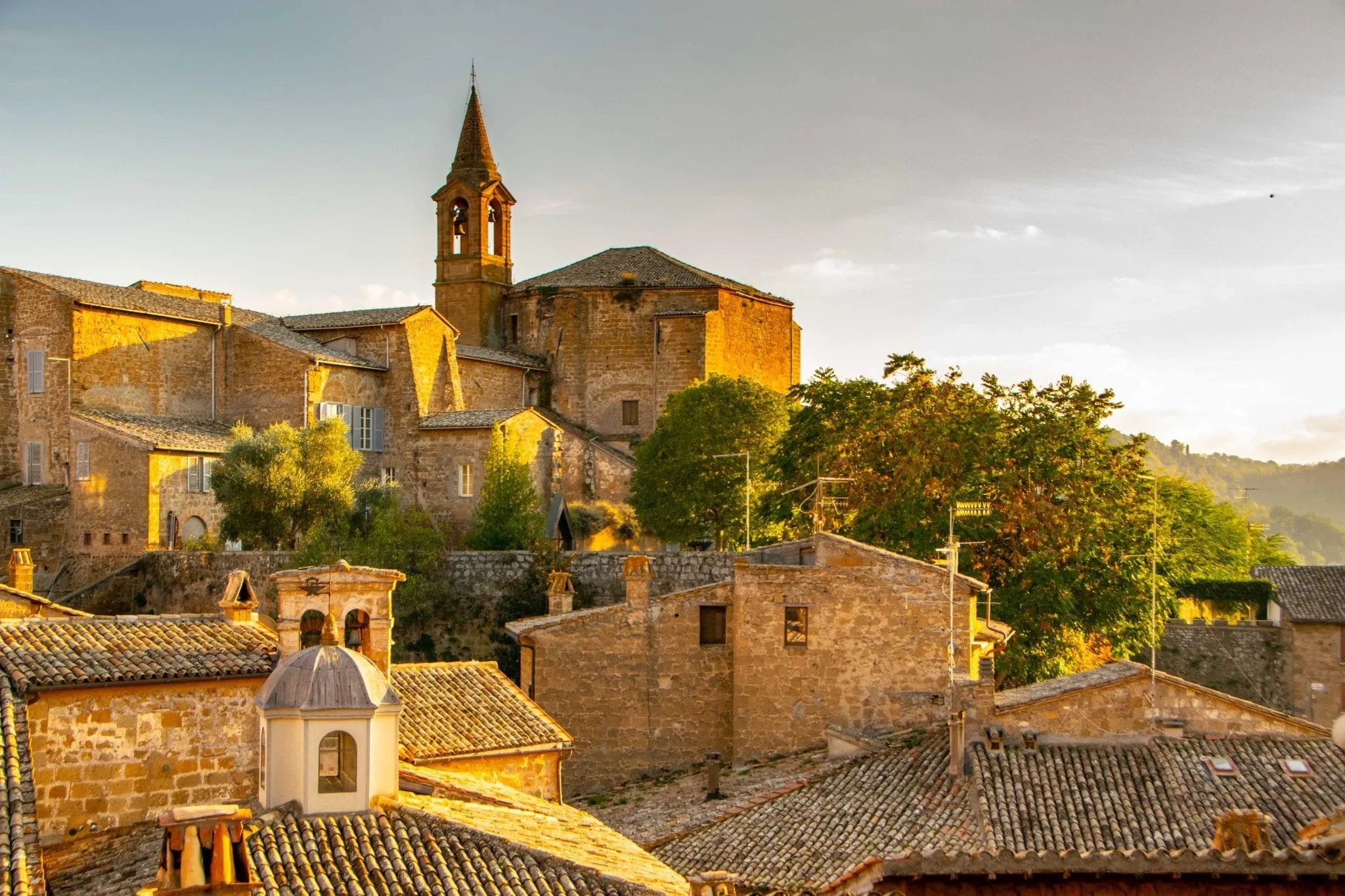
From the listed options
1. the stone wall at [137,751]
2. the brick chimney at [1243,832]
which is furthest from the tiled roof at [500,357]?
the brick chimney at [1243,832]

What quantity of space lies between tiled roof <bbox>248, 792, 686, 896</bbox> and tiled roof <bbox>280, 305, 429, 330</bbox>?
33.7 meters

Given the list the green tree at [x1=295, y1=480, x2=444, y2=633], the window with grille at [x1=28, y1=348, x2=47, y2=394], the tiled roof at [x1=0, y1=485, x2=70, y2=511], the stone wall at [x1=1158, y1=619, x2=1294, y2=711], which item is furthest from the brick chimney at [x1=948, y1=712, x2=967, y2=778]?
the window with grille at [x1=28, y1=348, x2=47, y2=394]

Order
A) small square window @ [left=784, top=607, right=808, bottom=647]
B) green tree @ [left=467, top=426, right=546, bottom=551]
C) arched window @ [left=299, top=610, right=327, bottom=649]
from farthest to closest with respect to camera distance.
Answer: green tree @ [left=467, top=426, right=546, bottom=551] < small square window @ [left=784, top=607, right=808, bottom=647] < arched window @ [left=299, top=610, right=327, bottom=649]

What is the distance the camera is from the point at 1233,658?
4359cm

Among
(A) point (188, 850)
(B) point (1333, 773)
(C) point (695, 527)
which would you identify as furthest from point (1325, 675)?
(A) point (188, 850)

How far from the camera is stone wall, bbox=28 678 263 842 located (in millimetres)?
15883

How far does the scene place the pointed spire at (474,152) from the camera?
192 feet

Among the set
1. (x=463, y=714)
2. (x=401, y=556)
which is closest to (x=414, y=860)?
(x=463, y=714)

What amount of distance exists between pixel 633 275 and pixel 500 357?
251 inches

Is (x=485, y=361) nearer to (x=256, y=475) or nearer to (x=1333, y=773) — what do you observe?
(x=256, y=475)

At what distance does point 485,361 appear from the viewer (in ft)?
176

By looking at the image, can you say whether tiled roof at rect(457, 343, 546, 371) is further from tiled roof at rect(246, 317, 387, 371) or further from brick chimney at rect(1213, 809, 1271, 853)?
brick chimney at rect(1213, 809, 1271, 853)

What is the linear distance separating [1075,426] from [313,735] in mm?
21720

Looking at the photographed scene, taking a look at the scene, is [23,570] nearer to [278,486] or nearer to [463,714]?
[278,486]
